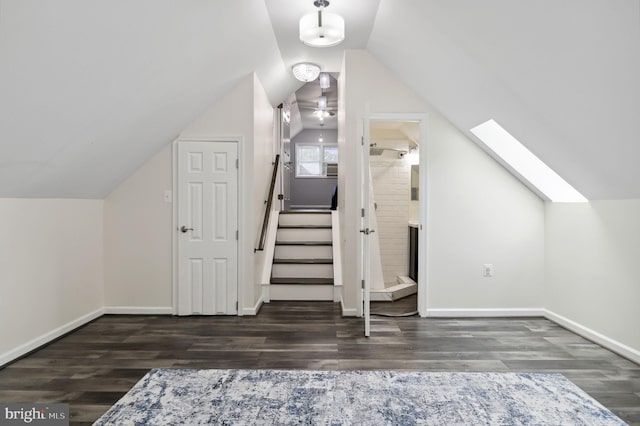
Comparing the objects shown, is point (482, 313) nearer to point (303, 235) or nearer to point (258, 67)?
point (303, 235)

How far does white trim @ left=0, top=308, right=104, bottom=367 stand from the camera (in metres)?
2.77

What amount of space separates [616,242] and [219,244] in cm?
363

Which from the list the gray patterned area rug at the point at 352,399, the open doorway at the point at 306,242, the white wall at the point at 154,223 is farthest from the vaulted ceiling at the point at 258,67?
the open doorway at the point at 306,242

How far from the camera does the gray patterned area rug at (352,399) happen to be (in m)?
2.04

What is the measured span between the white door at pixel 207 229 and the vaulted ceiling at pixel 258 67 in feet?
1.46

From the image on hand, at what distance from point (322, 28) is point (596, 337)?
3.45m

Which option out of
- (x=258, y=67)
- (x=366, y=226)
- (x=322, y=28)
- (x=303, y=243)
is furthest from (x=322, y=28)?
(x=303, y=243)

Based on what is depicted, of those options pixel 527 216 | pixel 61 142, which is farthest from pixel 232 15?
pixel 527 216

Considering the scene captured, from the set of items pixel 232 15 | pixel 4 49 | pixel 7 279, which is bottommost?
pixel 7 279

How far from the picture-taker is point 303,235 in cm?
542

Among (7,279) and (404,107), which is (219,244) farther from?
(404,107)

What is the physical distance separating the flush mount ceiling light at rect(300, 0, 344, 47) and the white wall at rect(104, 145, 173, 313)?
1.94 meters

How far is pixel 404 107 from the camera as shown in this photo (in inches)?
157
